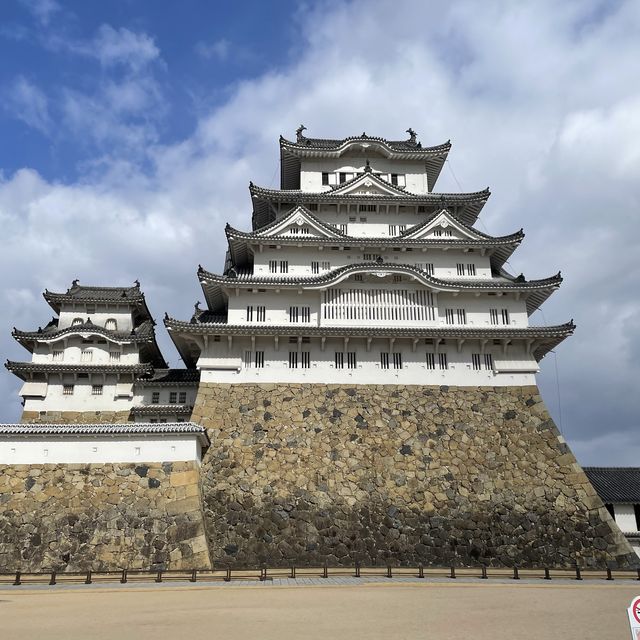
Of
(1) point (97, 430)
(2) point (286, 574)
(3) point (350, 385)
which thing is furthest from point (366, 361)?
(1) point (97, 430)

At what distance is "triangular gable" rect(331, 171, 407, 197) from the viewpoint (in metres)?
30.4

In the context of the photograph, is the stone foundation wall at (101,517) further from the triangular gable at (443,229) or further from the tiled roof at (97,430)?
the triangular gable at (443,229)

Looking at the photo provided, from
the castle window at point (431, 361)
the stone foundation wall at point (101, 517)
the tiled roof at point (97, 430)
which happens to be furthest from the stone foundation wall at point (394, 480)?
the tiled roof at point (97, 430)

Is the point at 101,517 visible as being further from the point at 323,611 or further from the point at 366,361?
the point at 366,361

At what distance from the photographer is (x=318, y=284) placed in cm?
2595

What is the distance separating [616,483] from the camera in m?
30.2

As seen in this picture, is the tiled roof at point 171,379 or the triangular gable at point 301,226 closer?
the tiled roof at point 171,379

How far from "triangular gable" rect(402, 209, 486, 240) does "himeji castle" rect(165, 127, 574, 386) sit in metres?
0.05

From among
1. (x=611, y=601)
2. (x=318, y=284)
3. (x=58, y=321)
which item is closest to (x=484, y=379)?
(x=318, y=284)

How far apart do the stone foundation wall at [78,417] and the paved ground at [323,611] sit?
1230 cm

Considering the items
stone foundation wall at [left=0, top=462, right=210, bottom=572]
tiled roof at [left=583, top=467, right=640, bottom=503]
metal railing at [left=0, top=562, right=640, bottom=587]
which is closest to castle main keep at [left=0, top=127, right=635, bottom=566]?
stone foundation wall at [left=0, top=462, right=210, bottom=572]

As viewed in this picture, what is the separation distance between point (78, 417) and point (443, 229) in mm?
21021

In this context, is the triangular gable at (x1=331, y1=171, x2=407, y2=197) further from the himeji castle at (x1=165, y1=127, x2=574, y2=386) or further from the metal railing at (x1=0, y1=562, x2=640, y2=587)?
the metal railing at (x1=0, y1=562, x2=640, y2=587)

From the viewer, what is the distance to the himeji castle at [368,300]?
25344 mm
